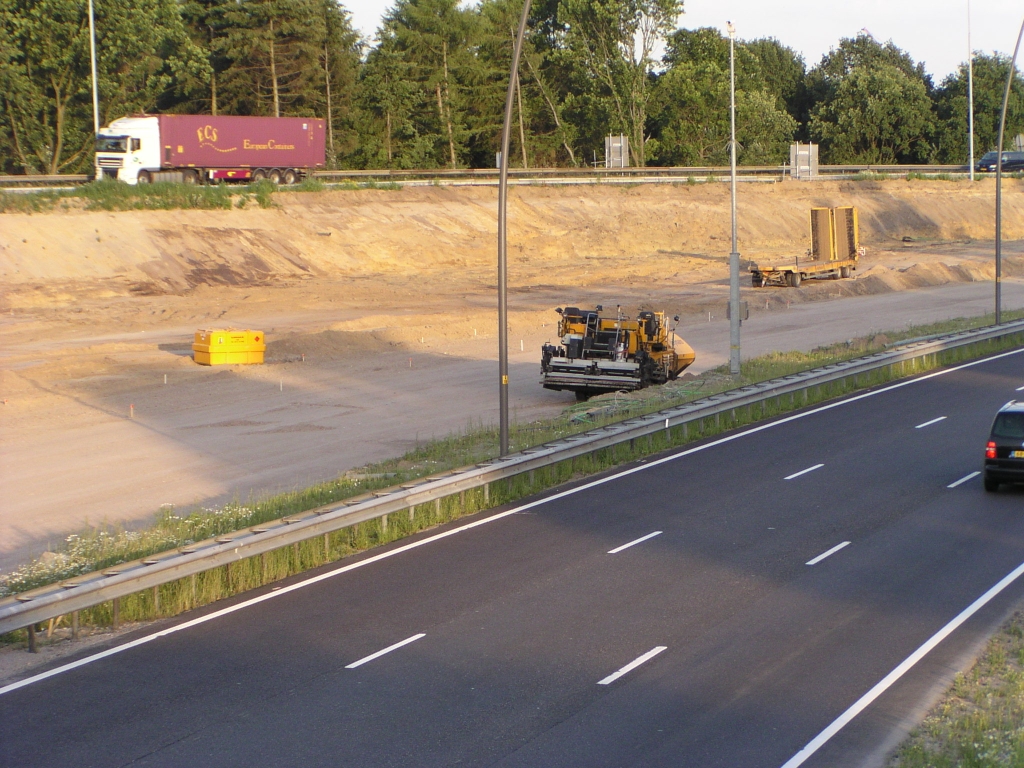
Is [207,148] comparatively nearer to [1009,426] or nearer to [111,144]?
[111,144]

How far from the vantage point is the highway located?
29.6ft

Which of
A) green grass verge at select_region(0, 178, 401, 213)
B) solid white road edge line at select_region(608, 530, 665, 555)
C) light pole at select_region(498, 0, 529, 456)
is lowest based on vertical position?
solid white road edge line at select_region(608, 530, 665, 555)

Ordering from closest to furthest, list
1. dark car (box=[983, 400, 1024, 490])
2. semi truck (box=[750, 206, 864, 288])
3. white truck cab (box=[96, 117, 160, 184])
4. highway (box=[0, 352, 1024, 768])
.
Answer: highway (box=[0, 352, 1024, 768]) < dark car (box=[983, 400, 1024, 490]) < semi truck (box=[750, 206, 864, 288]) < white truck cab (box=[96, 117, 160, 184])

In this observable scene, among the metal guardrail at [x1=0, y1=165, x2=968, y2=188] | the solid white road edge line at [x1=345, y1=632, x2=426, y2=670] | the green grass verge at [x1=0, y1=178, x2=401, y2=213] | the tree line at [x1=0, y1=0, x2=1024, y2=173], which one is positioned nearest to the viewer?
the solid white road edge line at [x1=345, y1=632, x2=426, y2=670]

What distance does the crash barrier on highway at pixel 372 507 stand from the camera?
36.9ft

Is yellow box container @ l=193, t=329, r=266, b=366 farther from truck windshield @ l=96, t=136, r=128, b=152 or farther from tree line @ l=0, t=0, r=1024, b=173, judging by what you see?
tree line @ l=0, t=0, r=1024, b=173

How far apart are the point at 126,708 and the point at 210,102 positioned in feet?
238

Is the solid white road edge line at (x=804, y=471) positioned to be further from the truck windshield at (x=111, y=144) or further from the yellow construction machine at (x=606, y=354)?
the truck windshield at (x=111, y=144)

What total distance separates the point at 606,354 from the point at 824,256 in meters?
32.8

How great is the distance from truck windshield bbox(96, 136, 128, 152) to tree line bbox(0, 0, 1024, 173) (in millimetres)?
10365

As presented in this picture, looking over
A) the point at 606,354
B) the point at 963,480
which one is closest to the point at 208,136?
the point at 606,354

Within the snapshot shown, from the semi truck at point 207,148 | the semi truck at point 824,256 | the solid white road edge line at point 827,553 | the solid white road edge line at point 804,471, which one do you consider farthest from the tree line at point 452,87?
the solid white road edge line at point 827,553

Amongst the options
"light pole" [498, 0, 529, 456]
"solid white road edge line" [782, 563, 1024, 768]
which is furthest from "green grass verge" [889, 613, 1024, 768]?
"light pole" [498, 0, 529, 456]

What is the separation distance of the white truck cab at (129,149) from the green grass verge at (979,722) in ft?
181
